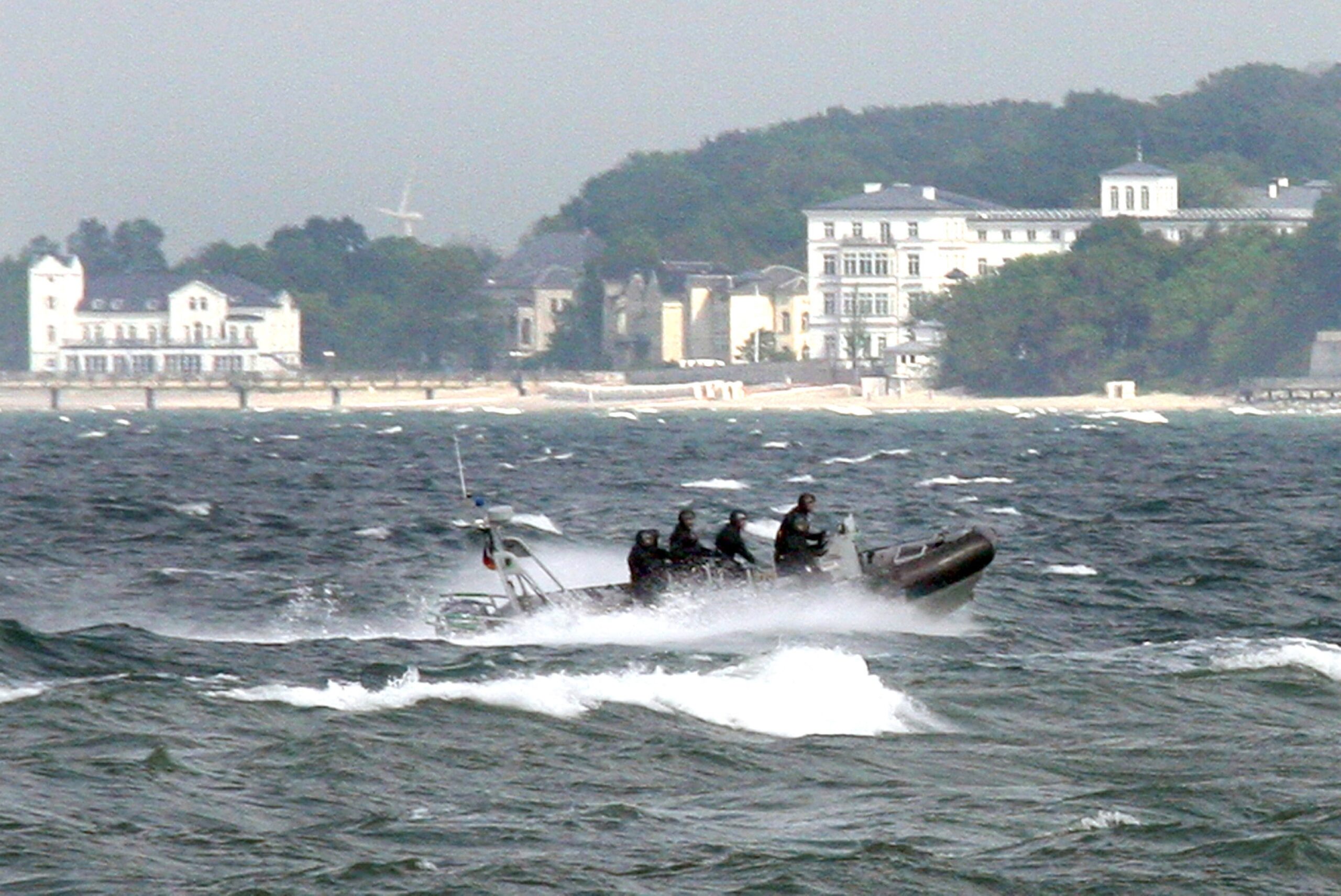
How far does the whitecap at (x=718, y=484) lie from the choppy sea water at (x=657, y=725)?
17503 mm

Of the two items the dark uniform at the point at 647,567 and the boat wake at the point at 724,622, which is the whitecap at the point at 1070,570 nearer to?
the boat wake at the point at 724,622

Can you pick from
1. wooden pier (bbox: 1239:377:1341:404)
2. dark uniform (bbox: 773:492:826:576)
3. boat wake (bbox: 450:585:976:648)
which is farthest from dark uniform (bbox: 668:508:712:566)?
wooden pier (bbox: 1239:377:1341:404)

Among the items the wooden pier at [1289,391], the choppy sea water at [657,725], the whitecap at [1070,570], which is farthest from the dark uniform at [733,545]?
the wooden pier at [1289,391]

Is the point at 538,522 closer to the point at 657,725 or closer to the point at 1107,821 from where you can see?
the point at 657,725

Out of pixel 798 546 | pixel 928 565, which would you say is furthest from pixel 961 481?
pixel 798 546

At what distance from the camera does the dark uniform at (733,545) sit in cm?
3180

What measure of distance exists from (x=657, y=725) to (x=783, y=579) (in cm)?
825

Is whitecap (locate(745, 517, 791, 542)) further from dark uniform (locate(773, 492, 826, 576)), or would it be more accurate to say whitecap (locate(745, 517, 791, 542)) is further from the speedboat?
dark uniform (locate(773, 492, 826, 576))

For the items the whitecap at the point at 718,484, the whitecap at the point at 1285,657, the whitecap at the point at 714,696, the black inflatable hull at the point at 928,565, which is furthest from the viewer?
the whitecap at the point at 718,484

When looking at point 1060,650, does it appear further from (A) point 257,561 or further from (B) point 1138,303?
(B) point 1138,303

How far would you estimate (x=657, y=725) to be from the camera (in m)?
23.8

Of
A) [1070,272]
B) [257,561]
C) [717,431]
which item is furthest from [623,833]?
[1070,272]

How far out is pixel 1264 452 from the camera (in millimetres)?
94438

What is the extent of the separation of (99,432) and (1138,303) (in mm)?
86030
